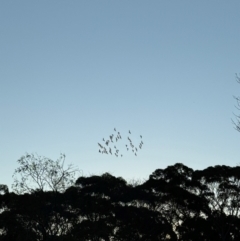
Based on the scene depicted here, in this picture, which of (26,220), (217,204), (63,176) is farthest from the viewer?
(217,204)

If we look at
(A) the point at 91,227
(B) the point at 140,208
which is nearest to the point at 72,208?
(A) the point at 91,227

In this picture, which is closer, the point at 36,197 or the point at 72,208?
the point at 36,197

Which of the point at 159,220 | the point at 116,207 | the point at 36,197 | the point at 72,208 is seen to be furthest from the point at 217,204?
the point at 36,197

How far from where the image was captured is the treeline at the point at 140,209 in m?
54.2

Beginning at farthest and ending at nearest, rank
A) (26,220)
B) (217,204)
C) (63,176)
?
1. (217,204)
2. (26,220)
3. (63,176)

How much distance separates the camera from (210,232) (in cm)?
5603

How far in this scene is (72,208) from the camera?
56.5m

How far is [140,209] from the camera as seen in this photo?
57.8 m

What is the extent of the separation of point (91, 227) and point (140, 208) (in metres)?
6.32

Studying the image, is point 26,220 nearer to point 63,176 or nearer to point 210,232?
point 63,176

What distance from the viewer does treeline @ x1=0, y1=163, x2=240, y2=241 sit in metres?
54.2

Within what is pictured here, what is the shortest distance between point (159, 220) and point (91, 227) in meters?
8.05

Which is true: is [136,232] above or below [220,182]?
below

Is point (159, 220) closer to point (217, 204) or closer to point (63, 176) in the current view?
point (217, 204)
